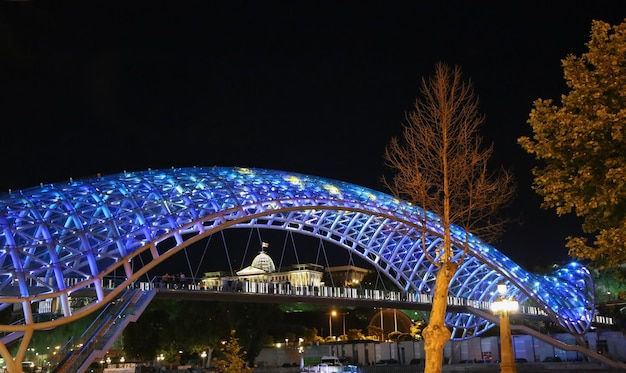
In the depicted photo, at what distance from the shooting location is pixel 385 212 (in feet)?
179

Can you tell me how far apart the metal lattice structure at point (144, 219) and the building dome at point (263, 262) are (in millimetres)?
91187

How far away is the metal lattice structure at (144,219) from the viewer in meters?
32.1

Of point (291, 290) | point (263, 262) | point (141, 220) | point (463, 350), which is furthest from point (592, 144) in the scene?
point (263, 262)

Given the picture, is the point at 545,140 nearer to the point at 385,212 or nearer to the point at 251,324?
the point at 385,212

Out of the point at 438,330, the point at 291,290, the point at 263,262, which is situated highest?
the point at 263,262

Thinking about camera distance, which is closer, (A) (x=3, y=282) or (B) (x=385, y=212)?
→ (A) (x=3, y=282)

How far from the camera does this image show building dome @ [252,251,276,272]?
517ft

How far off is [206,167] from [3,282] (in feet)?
67.5

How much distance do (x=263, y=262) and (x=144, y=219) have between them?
12208 cm

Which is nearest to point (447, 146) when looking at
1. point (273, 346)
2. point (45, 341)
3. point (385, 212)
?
point (385, 212)

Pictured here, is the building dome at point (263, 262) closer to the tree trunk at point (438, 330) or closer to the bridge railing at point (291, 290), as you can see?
the bridge railing at point (291, 290)

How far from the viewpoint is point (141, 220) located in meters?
37.9

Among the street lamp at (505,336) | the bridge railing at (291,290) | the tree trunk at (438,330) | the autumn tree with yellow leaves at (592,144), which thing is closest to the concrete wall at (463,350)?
the bridge railing at (291,290)

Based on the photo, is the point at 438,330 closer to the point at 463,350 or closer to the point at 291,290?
the point at 291,290
